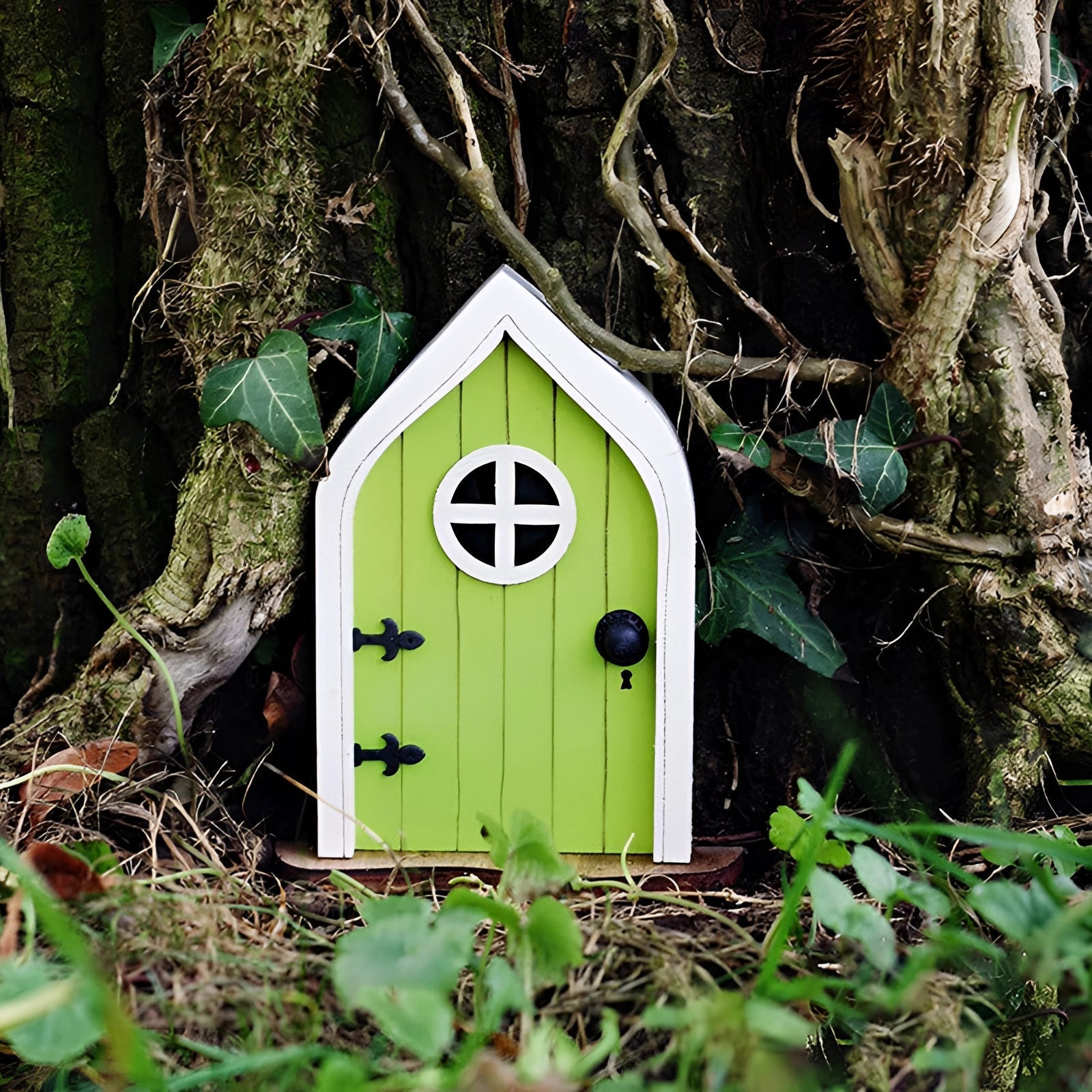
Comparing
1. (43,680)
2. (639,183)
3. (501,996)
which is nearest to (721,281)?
(639,183)

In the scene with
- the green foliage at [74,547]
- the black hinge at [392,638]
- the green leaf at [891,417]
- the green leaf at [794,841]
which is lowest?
the green leaf at [794,841]

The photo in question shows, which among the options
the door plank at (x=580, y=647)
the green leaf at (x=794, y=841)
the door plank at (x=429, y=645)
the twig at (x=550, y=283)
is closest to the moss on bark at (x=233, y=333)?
the twig at (x=550, y=283)

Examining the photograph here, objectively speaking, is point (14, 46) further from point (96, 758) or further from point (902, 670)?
point (902, 670)

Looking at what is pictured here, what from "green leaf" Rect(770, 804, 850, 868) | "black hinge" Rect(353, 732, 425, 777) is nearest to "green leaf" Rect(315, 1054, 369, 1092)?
"green leaf" Rect(770, 804, 850, 868)

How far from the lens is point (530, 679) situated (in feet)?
5.97

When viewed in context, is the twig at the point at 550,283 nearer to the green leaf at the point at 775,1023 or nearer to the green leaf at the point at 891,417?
the green leaf at the point at 891,417

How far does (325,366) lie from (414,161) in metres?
0.42

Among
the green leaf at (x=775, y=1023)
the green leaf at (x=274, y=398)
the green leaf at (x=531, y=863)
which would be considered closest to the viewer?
the green leaf at (x=775, y=1023)

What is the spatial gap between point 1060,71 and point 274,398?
152 centimetres

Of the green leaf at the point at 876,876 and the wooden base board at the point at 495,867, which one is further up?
the green leaf at the point at 876,876

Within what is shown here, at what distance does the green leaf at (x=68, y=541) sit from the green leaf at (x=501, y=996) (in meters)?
1.15

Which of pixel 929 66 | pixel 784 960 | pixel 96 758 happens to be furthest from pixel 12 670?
pixel 929 66

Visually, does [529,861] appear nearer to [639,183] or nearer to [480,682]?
[480,682]

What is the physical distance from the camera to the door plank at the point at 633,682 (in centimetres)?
178
